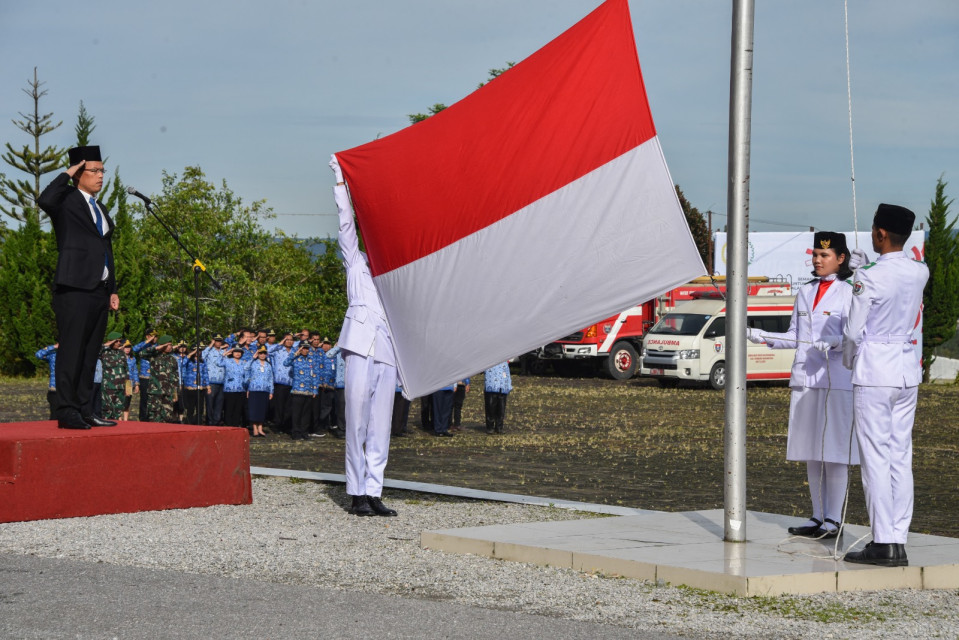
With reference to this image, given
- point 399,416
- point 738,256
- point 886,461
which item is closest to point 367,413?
point 738,256

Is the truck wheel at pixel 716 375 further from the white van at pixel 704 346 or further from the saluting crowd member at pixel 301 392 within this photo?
the saluting crowd member at pixel 301 392

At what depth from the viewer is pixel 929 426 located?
21.1m

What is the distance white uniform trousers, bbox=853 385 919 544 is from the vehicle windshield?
24666 mm

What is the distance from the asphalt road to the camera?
5211mm

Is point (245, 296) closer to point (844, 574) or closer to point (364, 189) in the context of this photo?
point (364, 189)

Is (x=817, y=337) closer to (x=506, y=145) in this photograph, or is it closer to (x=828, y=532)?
(x=828, y=532)

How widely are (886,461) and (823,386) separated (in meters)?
0.89

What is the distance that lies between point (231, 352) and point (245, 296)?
20.3 metres

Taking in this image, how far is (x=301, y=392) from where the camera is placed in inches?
722

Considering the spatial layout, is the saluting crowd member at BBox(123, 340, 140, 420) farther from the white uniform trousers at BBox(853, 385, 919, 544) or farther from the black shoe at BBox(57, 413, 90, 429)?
the white uniform trousers at BBox(853, 385, 919, 544)

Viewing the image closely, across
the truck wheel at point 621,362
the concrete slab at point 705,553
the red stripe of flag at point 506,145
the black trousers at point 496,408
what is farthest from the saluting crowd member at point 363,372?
the truck wheel at point 621,362

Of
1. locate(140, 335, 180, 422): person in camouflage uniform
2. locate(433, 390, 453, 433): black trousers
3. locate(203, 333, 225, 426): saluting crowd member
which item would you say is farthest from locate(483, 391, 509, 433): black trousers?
locate(140, 335, 180, 422): person in camouflage uniform

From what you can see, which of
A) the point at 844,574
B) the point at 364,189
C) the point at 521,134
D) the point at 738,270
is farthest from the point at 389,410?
the point at 844,574

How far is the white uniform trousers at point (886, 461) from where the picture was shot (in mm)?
6695
